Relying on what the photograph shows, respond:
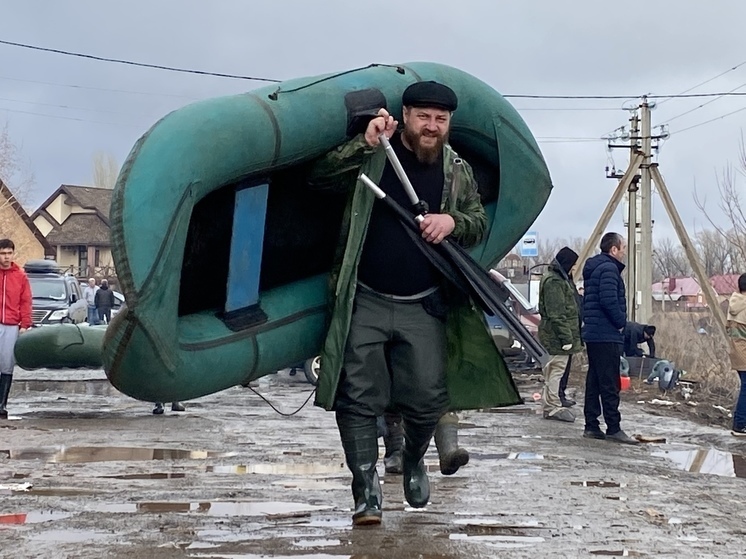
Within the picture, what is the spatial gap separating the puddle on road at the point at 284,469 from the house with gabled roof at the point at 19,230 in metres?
32.9

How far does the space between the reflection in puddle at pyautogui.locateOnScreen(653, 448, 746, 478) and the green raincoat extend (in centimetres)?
312

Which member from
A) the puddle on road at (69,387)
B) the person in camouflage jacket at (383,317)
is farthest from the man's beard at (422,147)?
the puddle on road at (69,387)

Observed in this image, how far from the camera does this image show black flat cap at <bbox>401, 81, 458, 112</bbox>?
5.30m

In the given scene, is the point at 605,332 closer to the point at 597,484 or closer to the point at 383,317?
the point at 597,484

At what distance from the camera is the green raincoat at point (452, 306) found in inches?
208

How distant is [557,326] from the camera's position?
11.8m

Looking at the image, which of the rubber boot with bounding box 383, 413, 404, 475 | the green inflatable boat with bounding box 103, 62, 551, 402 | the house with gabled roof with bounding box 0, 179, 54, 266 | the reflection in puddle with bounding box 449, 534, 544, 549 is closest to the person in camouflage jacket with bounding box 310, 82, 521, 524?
the green inflatable boat with bounding box 103, 62, 551, 402

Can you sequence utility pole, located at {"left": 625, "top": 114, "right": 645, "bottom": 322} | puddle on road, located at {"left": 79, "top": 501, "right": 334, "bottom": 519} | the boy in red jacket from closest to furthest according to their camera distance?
1. puddle on road, located at {"left": 79, "top": 501, "right": 334, "bottom": 519}
2. the boy in red jacket
3. utility pole, located at {"left": 625, "top": 114, "right": 645, "bottom": 322}

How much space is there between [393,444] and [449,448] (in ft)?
4.53

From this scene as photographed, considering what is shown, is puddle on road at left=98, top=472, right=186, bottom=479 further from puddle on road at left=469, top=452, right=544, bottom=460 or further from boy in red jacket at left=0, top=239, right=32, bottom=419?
boy in red jacket at left=0, top=239, right=32, bottom=419

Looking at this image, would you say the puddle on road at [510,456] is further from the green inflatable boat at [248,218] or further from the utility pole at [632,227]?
the utility pole at [632,227]

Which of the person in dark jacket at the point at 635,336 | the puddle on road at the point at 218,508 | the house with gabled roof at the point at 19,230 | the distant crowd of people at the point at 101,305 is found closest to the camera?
the puddle on road at the point at 218,508

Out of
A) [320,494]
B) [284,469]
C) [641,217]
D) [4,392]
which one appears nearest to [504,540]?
[320,494]

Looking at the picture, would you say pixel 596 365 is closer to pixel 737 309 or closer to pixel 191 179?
pixel 737 309
